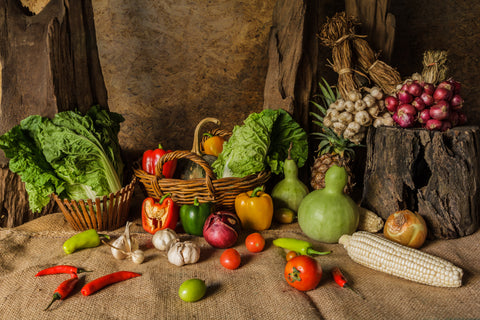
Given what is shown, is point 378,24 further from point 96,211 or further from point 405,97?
point 96,211

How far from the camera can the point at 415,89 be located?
3.11 metres

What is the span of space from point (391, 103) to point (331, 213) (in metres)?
1.20

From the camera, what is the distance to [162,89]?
430 cm

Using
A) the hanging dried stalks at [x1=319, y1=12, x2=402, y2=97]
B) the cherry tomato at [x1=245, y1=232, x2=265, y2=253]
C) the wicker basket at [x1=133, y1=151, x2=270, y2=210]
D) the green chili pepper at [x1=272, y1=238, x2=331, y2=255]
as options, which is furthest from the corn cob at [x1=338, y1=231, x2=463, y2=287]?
the hanging dried stalks at [x1=319, y1=12, x2=402, y2=97]

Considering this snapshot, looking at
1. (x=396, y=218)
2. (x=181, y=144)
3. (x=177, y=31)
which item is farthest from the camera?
(x=181, y=144)

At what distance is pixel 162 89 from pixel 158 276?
8.01 ft

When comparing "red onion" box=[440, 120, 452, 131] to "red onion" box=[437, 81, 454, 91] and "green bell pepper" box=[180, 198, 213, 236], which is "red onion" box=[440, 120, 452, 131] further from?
"green bell pepper" box=[180, 198, 213, 236]

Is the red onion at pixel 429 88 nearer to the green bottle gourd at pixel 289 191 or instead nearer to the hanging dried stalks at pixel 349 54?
the hanging dried stalks at pixel 349 54

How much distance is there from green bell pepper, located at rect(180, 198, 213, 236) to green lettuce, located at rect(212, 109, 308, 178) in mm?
440

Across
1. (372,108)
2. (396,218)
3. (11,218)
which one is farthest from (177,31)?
(396,218)

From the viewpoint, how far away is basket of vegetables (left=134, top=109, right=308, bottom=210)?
10.5 feet

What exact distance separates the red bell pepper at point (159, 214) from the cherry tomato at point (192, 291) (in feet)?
3.25

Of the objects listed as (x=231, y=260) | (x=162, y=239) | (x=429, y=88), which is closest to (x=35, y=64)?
(x=162, y=239)

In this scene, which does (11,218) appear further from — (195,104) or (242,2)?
(242,2)
